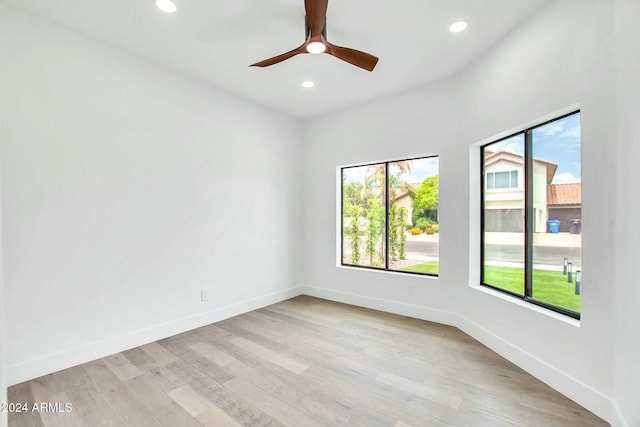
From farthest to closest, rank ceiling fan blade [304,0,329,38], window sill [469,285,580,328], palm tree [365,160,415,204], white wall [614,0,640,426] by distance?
palm tree [365,160,415,204] → window sill [469,285,580,328] → ceiling fan blade [304,0,329,38] → white wall [614,0,640,426]

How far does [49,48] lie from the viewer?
8.43 feet

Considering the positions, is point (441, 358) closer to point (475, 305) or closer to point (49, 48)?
point (475, 305)

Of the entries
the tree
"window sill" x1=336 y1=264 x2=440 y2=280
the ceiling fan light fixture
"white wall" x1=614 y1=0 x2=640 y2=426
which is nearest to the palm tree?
the tree

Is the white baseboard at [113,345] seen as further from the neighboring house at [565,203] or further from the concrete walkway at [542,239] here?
the neighboring house at [565,203]

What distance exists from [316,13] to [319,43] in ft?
0.87

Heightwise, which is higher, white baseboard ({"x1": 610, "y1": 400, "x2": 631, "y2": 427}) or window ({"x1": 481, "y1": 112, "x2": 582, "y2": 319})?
window ({"x1": 481, "y1": 112, "x2": 582, "y2": 319})

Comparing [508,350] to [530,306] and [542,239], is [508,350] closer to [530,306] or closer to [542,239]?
[530,306]

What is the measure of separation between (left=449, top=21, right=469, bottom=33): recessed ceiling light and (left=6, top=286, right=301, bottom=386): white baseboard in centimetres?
398

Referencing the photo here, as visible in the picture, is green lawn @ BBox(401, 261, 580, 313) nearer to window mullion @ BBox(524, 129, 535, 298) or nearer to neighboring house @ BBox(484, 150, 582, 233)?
window mullion @ BBox(524, 129, 535, 298)

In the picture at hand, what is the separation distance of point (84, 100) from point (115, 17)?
2.65 feet

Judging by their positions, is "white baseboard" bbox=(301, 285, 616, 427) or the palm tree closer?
"white baseboard" bbox=(301, 285, 616, 427)

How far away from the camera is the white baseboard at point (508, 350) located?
6.59 ft

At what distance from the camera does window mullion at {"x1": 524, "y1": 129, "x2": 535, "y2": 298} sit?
275 cm

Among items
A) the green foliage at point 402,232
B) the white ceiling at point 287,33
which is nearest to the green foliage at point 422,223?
the green foliage at point 402,232
